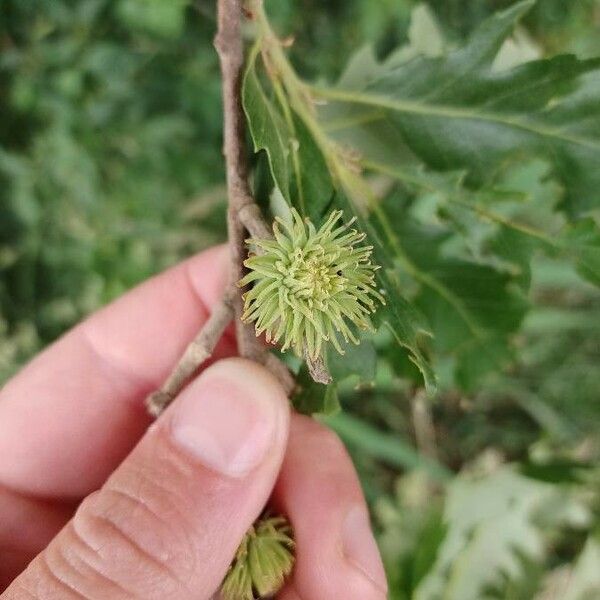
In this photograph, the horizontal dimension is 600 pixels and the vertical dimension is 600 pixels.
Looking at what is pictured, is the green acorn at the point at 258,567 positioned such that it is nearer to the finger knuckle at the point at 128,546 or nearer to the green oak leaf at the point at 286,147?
the finger knuckle at the point at 128,546

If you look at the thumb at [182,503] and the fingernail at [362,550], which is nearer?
the thumb at [182,503]

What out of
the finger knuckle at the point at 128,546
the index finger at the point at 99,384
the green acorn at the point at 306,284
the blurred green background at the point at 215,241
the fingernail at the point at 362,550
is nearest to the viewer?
the green acorn at the point at 306,284

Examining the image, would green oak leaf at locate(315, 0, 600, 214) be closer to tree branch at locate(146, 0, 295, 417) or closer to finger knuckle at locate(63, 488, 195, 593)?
tree branch at locate(146, 0, 295, 417)

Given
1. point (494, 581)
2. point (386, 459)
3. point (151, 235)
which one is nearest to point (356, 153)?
point (151, 235)

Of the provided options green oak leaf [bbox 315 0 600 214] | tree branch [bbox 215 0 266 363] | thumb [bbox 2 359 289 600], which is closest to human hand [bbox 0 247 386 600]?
thumb [bbox 2 359 289 600]

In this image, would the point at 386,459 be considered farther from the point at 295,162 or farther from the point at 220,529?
the point at 295,162

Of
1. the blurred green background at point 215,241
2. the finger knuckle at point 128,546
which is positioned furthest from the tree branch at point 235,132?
the blurred green background at point 215,241

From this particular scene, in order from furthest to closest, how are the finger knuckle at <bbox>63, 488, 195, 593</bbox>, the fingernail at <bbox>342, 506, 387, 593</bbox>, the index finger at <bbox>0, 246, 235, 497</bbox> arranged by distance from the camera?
1. the index finger at <bbox>0, 246, 235, 497</bbox>
2. the fingernail at <bbox>342, 506, 387, 593</bbox>
3. the finger knuckle at <bbox>63, 488, 195, 593</bbox>

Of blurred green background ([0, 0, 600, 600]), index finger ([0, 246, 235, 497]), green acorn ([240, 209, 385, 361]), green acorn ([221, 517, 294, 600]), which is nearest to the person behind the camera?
green acorn ([240, 209, 385, 361])
